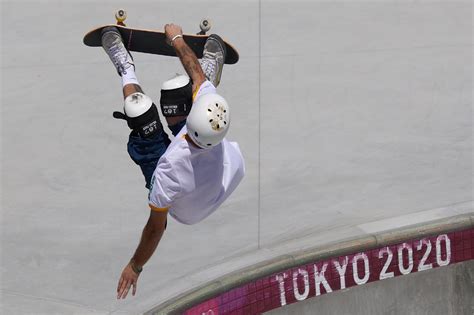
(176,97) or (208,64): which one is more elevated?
(208,64)

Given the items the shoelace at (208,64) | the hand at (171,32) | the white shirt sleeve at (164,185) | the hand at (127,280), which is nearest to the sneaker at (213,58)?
the shoelace at (208,64)

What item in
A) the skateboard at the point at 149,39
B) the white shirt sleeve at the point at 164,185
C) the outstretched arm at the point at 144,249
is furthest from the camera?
the skateboard at the point at 149,39

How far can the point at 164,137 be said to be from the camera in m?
5.30

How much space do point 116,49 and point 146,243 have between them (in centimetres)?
147

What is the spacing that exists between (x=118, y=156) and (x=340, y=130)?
231 cm

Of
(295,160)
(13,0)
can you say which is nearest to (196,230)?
(295,160)

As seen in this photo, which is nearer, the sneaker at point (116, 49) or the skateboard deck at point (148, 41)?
the sneaker at point (116, 49)

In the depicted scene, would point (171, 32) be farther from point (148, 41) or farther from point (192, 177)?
point (148, 41)

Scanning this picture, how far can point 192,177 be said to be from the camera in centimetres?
482

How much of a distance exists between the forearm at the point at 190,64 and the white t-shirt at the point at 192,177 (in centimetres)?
6

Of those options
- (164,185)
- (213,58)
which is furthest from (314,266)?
(164,185)

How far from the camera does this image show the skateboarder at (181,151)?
469 cm

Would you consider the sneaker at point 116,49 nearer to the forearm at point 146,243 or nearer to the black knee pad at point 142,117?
the black knee pad at point 142,117

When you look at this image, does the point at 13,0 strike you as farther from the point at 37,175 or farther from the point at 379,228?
the point at 379,228
